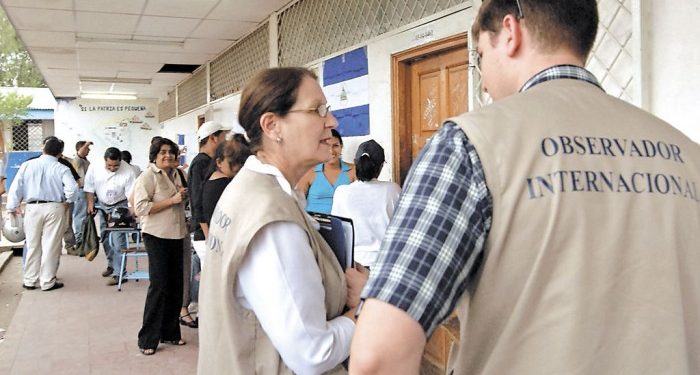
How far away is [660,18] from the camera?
7.37 ft

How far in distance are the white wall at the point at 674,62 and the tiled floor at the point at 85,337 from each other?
9.57 feet

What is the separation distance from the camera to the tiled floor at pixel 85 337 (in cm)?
374

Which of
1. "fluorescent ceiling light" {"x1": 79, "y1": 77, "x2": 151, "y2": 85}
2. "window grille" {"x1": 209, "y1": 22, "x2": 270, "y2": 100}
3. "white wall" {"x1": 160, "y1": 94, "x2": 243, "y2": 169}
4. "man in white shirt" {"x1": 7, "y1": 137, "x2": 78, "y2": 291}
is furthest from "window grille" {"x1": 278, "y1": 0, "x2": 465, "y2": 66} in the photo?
"fluorescent ceiling light" {"x1": 79, "y1": 77, "x2": 151, "y2": 85}

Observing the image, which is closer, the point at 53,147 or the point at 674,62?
the point at 674,62

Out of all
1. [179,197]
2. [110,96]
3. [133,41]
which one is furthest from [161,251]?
[110,96]

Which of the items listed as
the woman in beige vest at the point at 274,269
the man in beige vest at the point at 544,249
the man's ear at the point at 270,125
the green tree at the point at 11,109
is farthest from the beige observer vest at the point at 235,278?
the green tree at the point at 11,109

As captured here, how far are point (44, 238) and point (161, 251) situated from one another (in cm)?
273

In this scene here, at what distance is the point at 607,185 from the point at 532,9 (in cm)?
29

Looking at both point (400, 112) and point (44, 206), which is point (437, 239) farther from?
point (44, 206)

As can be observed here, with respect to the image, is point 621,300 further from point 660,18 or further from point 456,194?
point 660,18

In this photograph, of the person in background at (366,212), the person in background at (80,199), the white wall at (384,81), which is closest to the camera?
the person in background at (366,212)

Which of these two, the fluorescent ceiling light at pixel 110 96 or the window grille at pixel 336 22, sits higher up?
the fluorescent ceiling light at pixel 110 96

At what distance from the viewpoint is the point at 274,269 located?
117 cm

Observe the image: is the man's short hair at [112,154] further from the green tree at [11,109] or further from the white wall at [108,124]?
the green tree at [11,109]
